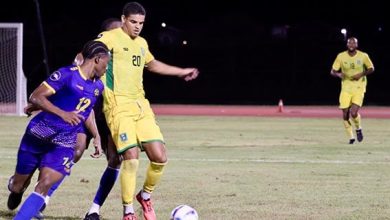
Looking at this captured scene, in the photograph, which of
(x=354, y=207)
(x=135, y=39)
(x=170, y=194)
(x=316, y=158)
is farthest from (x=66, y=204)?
(x=316, y=158)

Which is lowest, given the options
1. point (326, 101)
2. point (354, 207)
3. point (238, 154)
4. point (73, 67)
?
point (326, 101)

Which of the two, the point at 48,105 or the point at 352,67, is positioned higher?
the point at 48,105

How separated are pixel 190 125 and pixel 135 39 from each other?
54.8 feet

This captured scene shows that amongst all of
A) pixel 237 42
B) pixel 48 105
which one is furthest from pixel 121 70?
pixel 237 42

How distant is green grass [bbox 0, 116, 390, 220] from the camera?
33.5 feet

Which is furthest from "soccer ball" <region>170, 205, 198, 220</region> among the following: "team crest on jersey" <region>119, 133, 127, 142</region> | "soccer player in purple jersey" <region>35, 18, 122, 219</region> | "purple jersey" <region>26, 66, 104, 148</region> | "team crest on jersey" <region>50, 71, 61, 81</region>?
"team crest on jersey" <region>50, 71, 61, 81</region>

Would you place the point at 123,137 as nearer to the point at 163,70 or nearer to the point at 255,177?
the point at 163,70

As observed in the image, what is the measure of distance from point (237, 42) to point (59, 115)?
122 feet

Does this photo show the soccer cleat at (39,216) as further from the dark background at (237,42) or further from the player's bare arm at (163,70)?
the dark background at (237,42)

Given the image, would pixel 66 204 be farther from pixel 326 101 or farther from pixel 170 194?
pixel 326 101

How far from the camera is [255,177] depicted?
1335 cm

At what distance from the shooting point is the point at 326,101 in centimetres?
4000

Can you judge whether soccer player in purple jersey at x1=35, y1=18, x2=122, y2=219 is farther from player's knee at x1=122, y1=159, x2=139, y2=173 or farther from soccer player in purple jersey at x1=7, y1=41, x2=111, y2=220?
soccer player in purple jersey at x1=7, y1=41, x2=111, y2=220

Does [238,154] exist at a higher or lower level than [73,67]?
lower
